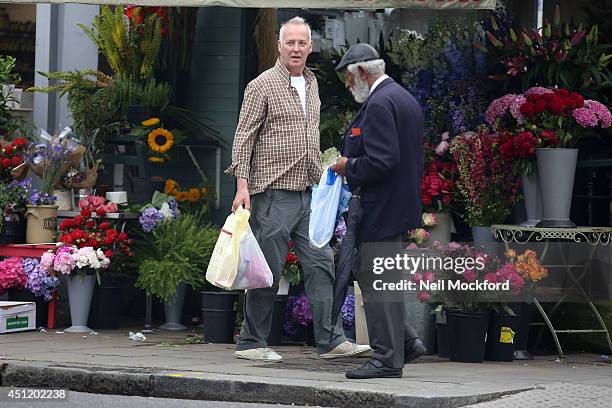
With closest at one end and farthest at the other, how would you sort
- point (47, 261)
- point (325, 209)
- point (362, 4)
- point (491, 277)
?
point (325, 209), point (491, 277), point (362, 4), point (47, 261)

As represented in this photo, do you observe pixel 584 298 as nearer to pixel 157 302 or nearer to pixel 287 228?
pixel 287 228

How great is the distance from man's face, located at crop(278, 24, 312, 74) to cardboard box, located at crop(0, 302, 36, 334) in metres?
3.13

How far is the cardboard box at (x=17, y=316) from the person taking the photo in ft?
35.5

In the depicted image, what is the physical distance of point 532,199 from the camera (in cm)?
1046

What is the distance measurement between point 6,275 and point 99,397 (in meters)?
3.10

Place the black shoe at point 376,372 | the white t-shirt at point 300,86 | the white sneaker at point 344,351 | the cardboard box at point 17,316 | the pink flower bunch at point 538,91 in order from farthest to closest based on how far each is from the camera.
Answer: the cardboard box at point 17,316, the pink flower bunch at point 538,91, the white t-shirt at point 300,86, the white sneaker at point 344,351, the black shoe at point 376,372

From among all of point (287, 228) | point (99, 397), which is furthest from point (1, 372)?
point (287, 228)

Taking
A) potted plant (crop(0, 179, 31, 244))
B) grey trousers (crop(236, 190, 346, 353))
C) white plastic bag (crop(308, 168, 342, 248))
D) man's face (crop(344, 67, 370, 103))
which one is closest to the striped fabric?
grey trousers (crop(236, 190, 346, 353))

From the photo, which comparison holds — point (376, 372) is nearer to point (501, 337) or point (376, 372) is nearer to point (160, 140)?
point (501, 337)

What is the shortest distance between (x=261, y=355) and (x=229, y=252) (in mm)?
782

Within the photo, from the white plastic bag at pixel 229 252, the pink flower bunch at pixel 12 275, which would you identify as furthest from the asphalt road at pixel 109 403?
the pink flower bunch at pixel 12 275

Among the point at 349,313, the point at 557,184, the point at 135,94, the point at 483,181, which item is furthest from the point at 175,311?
the point at 557,184

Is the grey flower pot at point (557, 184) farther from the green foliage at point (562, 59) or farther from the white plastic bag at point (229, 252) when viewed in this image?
the white plastic bag at point (229, 252)

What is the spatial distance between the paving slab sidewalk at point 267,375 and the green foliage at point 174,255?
32.3 inches
